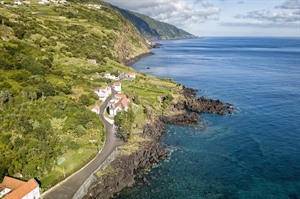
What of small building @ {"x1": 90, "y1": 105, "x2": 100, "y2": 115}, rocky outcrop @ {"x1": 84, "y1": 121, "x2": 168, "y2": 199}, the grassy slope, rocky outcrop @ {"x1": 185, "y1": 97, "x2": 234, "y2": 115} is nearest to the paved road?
the grassy slope

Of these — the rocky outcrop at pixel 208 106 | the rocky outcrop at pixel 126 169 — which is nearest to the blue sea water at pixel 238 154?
the rocky outcrop at pixel 126 169

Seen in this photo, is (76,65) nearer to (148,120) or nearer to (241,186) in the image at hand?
(148,120)

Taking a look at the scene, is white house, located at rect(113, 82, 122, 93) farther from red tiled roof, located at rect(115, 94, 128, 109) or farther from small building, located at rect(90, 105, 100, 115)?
small building, located at rect(90, 105, 100, 115)

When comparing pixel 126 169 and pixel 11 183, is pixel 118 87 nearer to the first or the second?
pixel 126 169

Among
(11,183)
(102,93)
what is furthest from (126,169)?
(102,93)

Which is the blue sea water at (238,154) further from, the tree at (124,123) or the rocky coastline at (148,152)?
the tree at (124,123)

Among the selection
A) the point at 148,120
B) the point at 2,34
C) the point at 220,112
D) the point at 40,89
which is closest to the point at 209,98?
the point at 220,112
